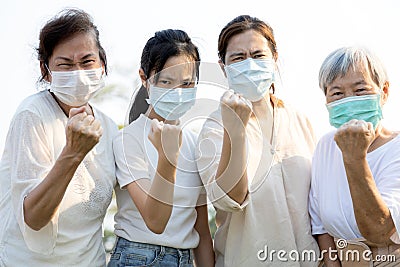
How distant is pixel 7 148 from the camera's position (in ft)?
13.3

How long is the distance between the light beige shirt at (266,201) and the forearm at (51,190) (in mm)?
826

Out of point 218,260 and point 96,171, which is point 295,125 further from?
point 96,171

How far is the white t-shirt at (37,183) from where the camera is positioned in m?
3.92

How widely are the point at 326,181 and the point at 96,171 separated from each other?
1.38 metres

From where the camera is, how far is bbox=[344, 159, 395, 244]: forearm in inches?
149

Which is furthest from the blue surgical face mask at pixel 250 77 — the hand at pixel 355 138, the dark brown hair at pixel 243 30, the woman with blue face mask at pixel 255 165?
the hand at pixel 355 138

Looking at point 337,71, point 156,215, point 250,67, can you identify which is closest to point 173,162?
point 156,215

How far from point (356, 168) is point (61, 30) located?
190 centimetres

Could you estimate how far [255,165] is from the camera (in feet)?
13.7

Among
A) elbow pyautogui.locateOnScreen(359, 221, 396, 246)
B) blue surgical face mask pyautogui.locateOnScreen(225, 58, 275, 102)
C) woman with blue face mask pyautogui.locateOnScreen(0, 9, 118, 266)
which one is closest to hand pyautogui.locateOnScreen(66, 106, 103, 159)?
woman with blue face mask pyautogui.locateOnScreen(0, 9, 118, 266)

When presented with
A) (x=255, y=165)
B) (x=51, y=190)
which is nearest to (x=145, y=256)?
(x=51, y=190)

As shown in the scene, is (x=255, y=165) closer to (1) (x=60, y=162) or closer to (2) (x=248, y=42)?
(2) (x=248, y=42)

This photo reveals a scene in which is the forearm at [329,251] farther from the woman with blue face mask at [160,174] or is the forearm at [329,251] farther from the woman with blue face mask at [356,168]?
the woman with blue face mask at [160,174]

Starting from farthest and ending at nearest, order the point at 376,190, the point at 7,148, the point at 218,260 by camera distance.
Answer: the point at 218,260, the point at 7,148, the point at 376,190
